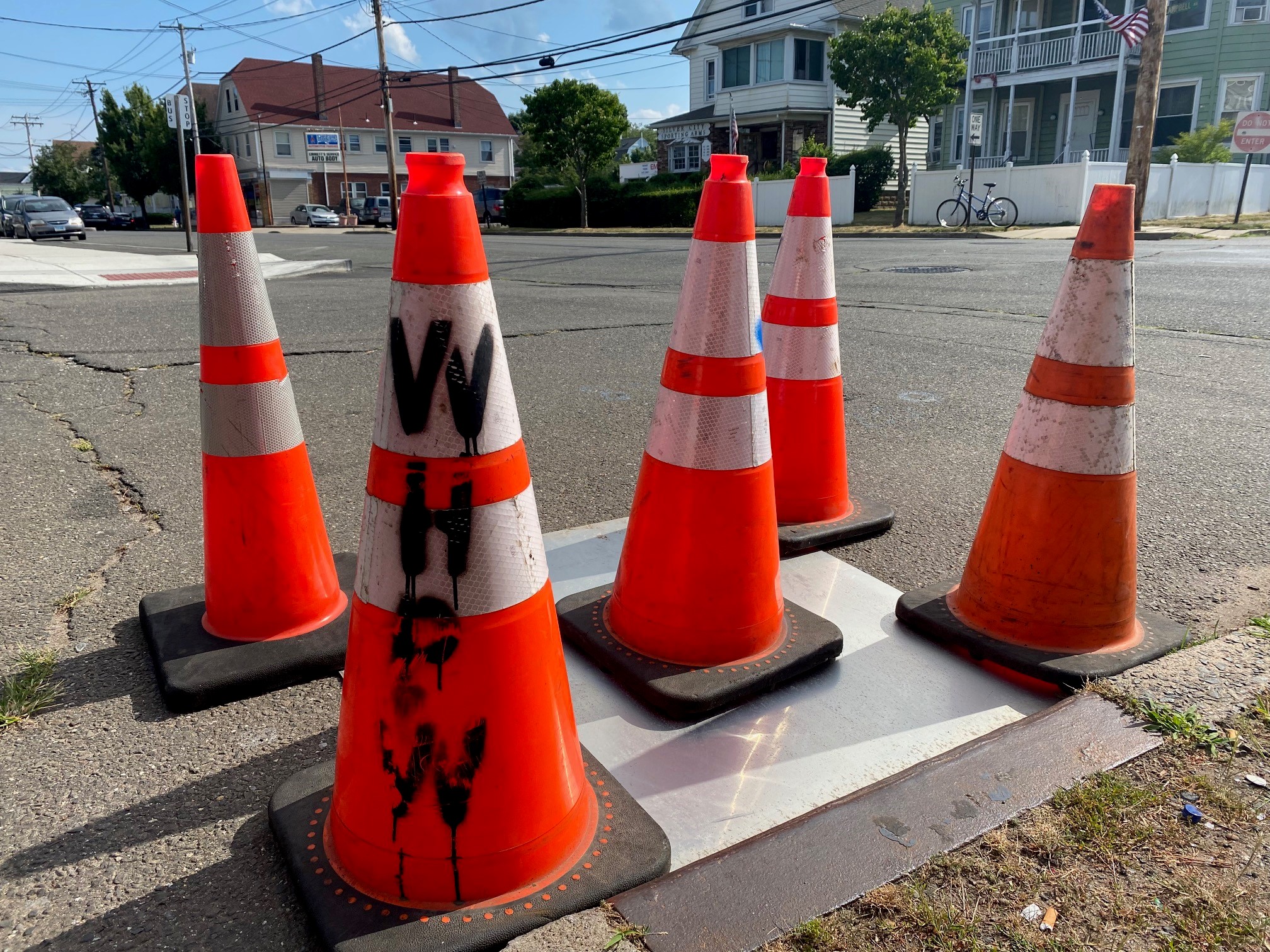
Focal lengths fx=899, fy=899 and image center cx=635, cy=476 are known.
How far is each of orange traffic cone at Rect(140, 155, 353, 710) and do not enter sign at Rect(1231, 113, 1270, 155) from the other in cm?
2638

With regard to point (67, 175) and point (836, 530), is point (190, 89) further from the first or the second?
point (67, 175)

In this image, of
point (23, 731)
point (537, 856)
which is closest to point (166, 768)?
point (23, 731)

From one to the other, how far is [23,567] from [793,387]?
9.54 feet

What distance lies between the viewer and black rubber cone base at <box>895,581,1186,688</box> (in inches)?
97.5

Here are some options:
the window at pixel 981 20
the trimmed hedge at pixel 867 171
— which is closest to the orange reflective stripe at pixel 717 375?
the trimmed hedge at pixel 867 171

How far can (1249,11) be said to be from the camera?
90.8 feet

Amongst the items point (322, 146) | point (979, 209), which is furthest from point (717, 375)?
point (322, 146)

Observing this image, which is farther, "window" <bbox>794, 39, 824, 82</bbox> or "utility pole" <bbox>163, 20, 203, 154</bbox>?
"window" <bbox>794, 39, 824, 82</bbox>

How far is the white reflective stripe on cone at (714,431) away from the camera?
2490mm

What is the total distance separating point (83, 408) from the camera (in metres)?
5.38

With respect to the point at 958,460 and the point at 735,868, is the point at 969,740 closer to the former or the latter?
the point at 735,868

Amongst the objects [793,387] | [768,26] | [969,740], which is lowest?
[969,740]

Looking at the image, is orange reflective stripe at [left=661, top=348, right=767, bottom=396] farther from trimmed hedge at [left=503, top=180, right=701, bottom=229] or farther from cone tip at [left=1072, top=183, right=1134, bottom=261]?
trimmed hedge at [left=503, top=180, right=701, bottom=229]

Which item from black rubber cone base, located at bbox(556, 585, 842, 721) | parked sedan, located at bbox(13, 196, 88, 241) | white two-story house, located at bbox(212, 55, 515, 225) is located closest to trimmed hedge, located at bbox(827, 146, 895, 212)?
parked sedan, located at bbox(13, 196, 88, 241)
